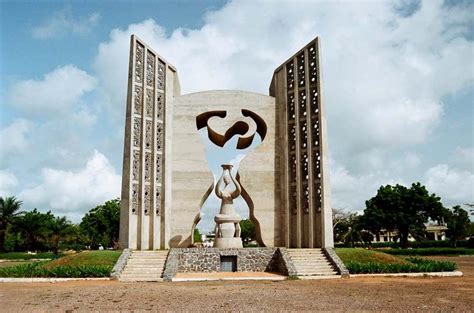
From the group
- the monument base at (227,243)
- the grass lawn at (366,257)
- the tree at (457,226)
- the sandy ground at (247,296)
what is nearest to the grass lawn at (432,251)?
the tree at (457,226)

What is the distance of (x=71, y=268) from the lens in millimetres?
18969

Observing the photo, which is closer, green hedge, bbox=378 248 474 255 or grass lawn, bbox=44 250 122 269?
grass lawn, bbox=44 250 122 269

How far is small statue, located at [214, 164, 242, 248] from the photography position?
23469 millimetres

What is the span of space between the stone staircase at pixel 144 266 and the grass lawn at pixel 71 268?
27.8 inches

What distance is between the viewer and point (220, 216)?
23.9 metres

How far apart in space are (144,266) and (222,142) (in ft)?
31.0

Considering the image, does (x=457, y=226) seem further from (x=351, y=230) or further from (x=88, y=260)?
(x=88, y=260)

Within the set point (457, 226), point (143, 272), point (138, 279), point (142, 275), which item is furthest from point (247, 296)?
point (457, 226)

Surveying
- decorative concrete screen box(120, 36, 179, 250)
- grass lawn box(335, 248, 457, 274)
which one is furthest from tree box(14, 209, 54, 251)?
grass lawn box(335, 248, 457, 274)

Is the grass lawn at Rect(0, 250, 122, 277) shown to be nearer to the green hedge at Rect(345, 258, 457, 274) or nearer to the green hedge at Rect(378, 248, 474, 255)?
the green hedge at Rect(345, 258, 457, 274)

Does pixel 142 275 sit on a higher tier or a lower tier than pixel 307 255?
lower

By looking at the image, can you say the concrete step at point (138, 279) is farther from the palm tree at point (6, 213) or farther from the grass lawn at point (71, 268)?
the palm tree at point (6, 213)

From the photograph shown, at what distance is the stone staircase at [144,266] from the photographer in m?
18.9

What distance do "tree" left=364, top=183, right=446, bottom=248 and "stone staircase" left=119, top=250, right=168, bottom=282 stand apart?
112 ft
